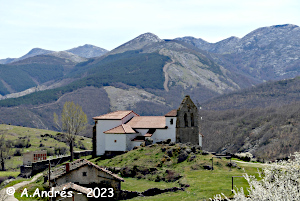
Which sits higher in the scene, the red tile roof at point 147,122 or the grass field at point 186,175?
the red tile roof at point 147,122

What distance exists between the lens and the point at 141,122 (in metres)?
81.6

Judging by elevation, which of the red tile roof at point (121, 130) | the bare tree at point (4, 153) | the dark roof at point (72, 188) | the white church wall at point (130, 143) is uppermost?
the red tile roof at point (121, 130)

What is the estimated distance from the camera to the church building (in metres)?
76.4

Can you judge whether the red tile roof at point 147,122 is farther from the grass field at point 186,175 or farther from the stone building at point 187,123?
the grass field at point 186,175

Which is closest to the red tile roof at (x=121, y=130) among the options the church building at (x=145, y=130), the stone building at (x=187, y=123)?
the church building at (x=145, y=130)

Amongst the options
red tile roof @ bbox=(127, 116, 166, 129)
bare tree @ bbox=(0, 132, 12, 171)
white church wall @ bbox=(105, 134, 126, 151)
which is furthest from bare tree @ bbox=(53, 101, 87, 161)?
bare tree @ bbox=(0, 132, 12, 171)

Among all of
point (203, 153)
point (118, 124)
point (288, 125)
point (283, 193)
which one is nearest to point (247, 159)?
point (203, 153)

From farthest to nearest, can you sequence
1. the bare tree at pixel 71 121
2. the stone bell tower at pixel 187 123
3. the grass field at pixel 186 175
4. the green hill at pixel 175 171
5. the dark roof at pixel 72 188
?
the bare tree at pixel 71 121
the stone bell tower at pixel 187 123
the dark roof at pixel 72 188
the green hill at pixel 175 171
the grass field at pixel 186 175

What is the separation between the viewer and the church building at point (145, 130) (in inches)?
3009

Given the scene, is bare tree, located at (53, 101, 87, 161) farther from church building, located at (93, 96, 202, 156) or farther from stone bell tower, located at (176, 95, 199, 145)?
stone bell tower, located at (176, 95, 199, 145)

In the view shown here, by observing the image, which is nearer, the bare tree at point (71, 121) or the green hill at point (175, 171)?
the green hill at point (175, 171)

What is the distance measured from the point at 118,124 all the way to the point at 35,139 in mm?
81420

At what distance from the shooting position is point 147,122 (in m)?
81.0

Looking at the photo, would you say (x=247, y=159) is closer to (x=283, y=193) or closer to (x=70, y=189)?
→ (x=70, y=189)
